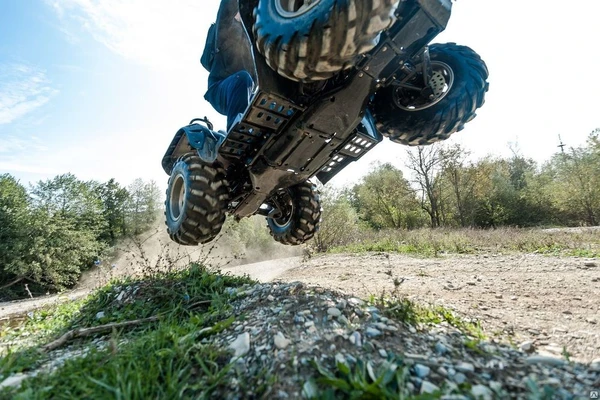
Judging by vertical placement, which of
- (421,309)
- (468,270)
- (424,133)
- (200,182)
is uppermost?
(424,133)

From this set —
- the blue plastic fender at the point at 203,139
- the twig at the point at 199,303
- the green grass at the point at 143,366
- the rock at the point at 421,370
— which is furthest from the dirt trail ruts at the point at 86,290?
the rock at the point at 421,370

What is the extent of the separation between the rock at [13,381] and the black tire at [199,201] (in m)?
1.70

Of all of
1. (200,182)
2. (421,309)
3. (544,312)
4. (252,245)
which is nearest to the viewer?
(421,309)

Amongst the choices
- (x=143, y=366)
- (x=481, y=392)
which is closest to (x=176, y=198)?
(x=143, y=366)

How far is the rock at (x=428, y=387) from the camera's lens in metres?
1.18

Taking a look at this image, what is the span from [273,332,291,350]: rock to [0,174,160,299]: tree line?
22579mm

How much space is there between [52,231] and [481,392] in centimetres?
2838

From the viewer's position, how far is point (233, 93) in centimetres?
342

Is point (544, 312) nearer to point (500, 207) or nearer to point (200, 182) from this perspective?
point (200, 182)

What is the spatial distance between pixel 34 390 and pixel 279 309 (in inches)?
A: 50.5

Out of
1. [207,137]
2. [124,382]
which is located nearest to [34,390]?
[124,382]

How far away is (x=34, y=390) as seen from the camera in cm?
142

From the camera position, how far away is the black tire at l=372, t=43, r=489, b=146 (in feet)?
Answer: 9.70

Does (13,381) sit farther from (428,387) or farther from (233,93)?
(233,93)
